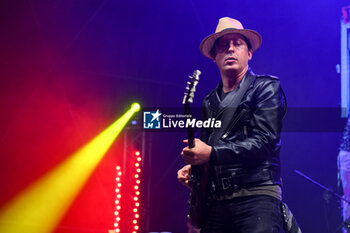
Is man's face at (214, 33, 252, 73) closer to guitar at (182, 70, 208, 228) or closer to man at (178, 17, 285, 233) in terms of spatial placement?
man at (178, 17, 285, 233)

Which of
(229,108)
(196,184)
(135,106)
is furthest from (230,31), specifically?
(135,106)

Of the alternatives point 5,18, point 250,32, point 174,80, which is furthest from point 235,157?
point 5,18

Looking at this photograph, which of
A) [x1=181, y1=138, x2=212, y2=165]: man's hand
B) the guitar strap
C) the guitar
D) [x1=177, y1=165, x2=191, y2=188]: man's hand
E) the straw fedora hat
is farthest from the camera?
the straw fedora hat

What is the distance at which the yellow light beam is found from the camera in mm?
7156

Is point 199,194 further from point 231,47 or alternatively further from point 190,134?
point 231,47

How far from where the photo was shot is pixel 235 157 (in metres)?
2.14

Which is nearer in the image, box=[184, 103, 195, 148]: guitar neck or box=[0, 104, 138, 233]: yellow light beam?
box=[184, 103, 195, 148]: guitar neck

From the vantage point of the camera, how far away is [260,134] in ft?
7.20

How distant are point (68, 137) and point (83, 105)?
0.69 metres

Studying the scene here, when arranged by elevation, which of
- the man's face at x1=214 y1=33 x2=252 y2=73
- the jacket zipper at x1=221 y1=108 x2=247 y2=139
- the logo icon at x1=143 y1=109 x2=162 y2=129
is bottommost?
the jacket zipper at x1=221 y1=108 x2=247 y2=139

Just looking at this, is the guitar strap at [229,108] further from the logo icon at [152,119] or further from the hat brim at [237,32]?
the logo icon at [152,119]

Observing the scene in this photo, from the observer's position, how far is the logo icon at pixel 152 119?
6.21 meters

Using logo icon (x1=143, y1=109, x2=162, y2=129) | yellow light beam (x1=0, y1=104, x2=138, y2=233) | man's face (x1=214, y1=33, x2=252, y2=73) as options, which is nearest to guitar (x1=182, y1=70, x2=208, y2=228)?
man's face (x1=214, y1=33, x2=252, y2=73)

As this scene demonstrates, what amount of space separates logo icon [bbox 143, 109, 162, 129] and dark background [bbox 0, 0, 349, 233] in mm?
666
